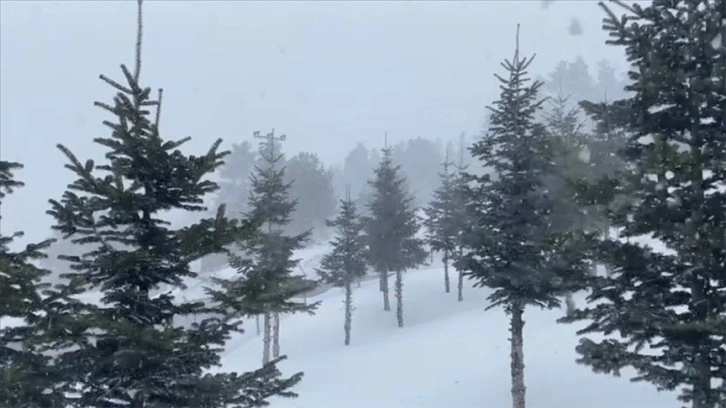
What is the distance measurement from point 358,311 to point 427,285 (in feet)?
22.7

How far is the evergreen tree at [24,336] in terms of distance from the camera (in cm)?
738

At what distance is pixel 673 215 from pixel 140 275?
7.89m

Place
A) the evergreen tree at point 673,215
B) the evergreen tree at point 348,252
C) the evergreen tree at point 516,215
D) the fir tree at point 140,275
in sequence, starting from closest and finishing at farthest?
1. the fir tree at point 140,275
2. the evergreen tree at point 673,215
3. the evergreen tree at point 516,215
4. the evergreen tree at point 348,252

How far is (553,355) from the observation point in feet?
95.1

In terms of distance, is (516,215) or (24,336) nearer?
(24,336)

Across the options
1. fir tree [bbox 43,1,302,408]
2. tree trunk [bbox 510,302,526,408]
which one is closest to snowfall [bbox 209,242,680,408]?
tree trunk [bbox 510,302,526,408]

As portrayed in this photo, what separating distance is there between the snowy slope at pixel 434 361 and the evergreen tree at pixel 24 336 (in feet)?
63.7

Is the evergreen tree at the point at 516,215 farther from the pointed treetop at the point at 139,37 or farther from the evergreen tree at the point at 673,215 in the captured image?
the pointed treetop at the point at 139,37

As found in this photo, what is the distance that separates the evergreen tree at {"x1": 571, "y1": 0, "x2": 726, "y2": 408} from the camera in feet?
31.3

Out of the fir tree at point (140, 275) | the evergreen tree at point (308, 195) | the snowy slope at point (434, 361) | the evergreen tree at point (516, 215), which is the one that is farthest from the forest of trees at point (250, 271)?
the evergreen tree at point (308, 195)

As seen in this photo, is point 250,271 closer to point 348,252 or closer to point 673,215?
point 673,215

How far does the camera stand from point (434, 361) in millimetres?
33000

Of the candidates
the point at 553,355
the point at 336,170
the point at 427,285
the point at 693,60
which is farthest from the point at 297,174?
the point at 693,60

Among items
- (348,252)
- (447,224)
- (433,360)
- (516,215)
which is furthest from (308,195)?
(516,215)
